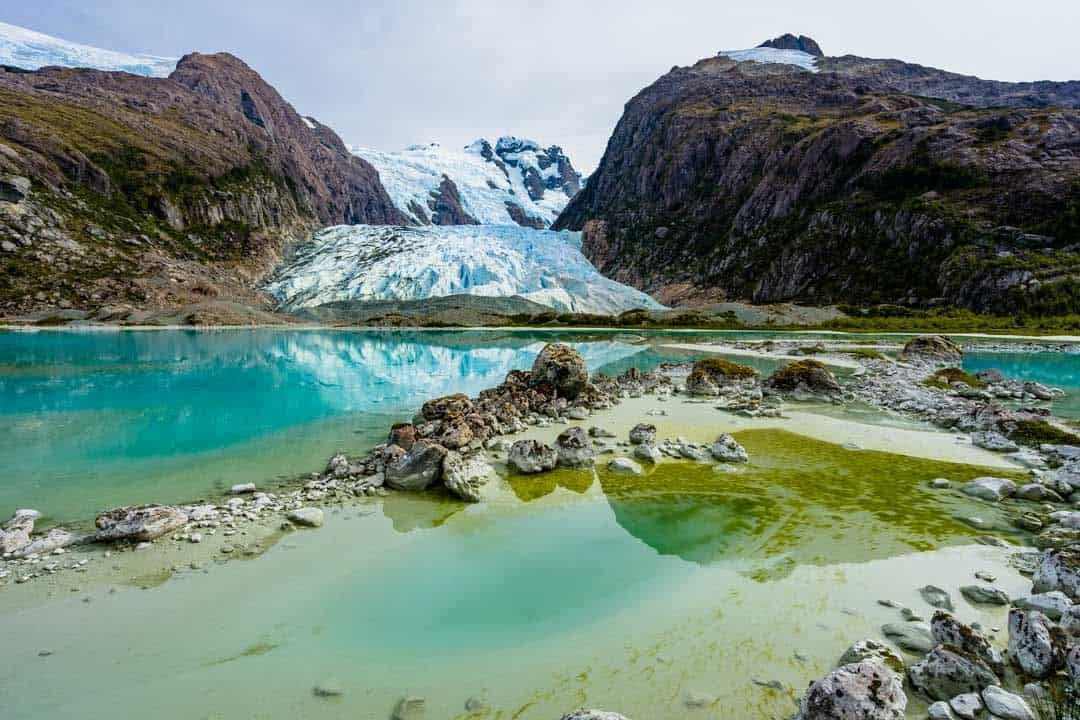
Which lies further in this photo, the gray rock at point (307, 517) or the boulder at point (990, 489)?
the boulder at point (990, 489)

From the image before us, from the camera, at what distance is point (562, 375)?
70.1ft

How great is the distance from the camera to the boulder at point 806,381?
73.7ft

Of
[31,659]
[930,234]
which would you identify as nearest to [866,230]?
[930,234]

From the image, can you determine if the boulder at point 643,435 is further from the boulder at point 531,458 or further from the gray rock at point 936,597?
the gray rock at point 936,597

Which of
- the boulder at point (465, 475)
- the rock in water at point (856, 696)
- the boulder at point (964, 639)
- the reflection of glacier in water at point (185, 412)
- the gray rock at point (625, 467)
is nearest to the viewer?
the rock in water at point (856, 696)

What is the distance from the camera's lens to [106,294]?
91.8 meters

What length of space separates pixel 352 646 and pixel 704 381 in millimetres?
20852

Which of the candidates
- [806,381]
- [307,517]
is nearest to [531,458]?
[307,517]

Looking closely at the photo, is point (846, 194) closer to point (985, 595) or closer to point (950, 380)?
point (950, 380)

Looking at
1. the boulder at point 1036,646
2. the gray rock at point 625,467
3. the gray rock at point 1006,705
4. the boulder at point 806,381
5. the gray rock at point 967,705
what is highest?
the boulder at point 806,381

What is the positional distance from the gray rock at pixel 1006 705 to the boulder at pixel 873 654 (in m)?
0.71

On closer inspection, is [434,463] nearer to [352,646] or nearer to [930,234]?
[352,646]

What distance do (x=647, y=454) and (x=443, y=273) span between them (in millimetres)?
123539

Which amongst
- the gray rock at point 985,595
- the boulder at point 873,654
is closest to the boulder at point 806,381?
the gray rock at point 985,595
